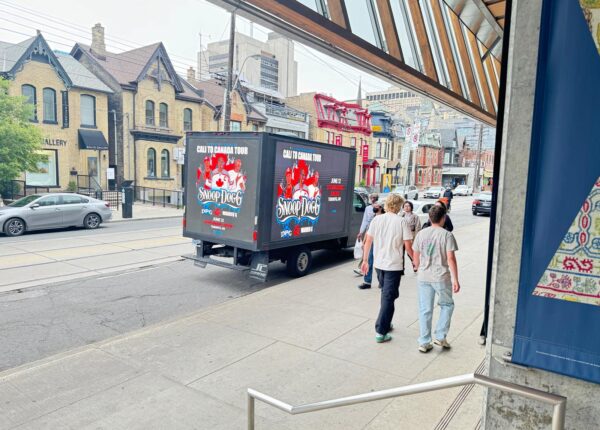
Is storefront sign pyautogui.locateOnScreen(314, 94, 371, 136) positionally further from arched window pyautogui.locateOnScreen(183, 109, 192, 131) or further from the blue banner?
the blue banner

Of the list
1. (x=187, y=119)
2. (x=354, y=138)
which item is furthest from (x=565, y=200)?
(x=354, y=138)

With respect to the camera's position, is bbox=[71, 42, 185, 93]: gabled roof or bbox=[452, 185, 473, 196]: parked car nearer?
bbox=[71, 42, 185, 93]: gabled roof

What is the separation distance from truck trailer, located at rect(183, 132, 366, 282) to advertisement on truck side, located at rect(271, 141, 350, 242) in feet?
0.07

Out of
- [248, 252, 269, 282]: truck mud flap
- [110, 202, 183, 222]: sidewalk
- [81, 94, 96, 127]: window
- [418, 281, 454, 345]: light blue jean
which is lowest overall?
[110, 202, 183, 222]: sidewalk

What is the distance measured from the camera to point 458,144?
74.1 meters

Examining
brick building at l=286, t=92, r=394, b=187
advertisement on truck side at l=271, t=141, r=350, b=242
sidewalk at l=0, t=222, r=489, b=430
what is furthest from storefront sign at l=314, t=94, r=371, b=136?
sidewalk at l=0, t=222, r=489, b=430

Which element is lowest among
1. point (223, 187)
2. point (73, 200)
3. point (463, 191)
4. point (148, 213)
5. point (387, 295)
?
point (148, 213)

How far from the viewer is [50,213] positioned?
15.4 m

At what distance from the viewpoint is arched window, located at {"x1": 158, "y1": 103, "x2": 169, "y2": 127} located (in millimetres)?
31328

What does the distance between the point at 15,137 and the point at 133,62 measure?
50.9ft

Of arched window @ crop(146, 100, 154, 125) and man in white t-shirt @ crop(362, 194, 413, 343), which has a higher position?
arched window @ crop(146, 100, 154, 125)

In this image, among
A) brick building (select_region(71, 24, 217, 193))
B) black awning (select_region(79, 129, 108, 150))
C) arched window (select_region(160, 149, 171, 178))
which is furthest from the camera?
arched window (select_region(160, 149, 171, 178))

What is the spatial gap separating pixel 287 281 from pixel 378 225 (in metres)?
3.96

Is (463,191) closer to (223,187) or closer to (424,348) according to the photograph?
(223,187)
